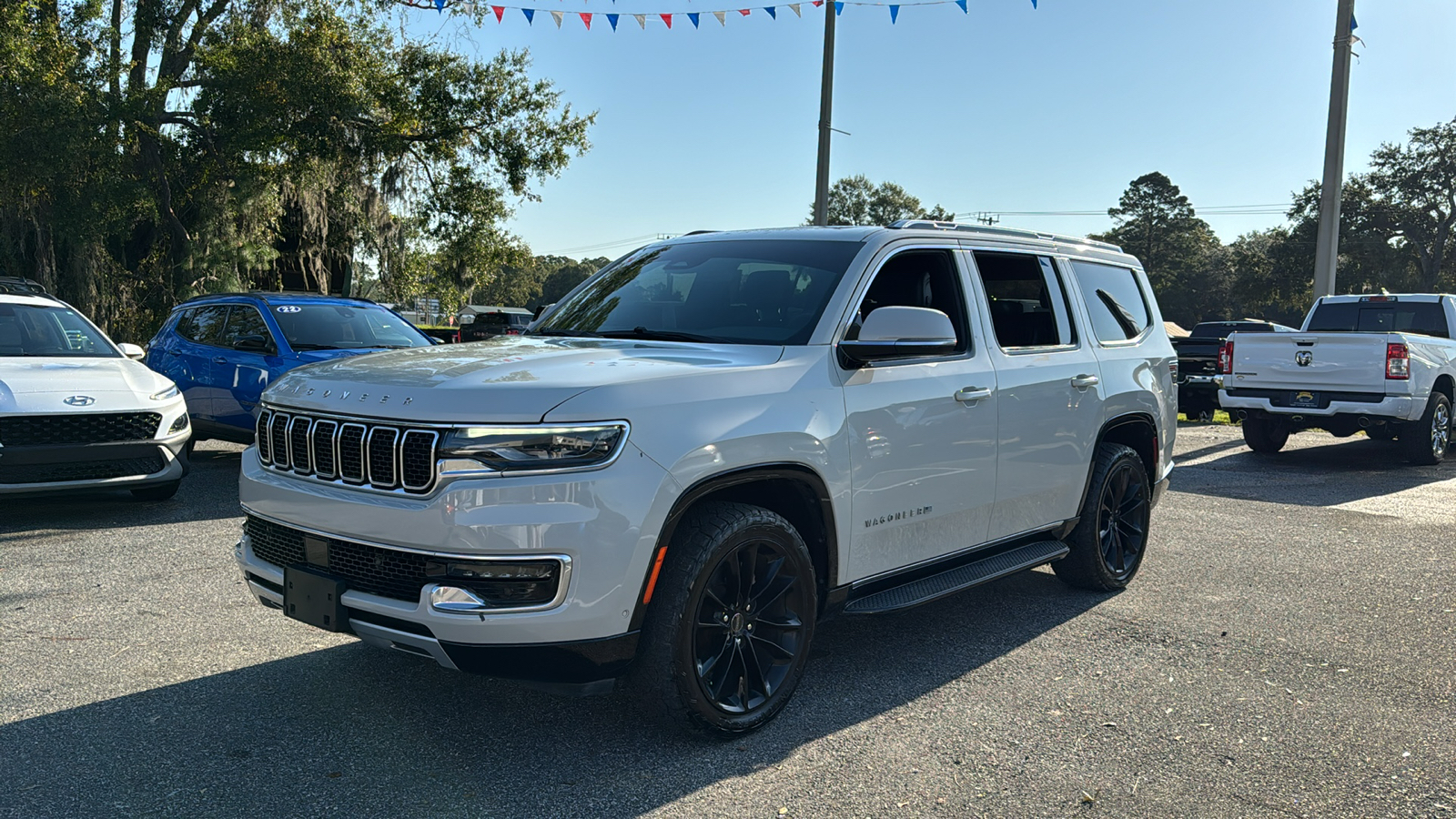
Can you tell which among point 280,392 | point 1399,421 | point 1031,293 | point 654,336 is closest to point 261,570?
point 280,392

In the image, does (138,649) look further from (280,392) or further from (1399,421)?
(1399,421)

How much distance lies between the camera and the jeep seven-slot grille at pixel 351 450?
132 inches

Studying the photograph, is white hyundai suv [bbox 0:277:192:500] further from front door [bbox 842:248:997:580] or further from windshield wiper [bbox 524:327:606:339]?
front door [bbox 842:248:997:580]

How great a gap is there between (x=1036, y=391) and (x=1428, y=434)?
9364 millimetres

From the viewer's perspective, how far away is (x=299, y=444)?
12.3ft

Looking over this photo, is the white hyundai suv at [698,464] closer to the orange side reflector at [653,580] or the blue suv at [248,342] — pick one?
the orange side reflector at [653,580]

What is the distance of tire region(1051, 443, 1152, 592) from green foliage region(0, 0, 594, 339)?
16.5 m

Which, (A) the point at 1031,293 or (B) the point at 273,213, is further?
(B) the point at 273,213

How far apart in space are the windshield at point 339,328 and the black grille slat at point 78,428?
2222 millimetres

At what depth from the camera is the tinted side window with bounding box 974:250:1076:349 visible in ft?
16.8

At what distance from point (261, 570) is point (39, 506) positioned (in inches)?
218

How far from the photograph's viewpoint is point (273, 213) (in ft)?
70.2

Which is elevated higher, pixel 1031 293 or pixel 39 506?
pixel 1031 293

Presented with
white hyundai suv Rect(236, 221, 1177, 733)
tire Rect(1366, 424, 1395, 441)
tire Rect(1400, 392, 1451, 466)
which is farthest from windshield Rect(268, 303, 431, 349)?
tire Rect(1400, 392, 1451, 466)
